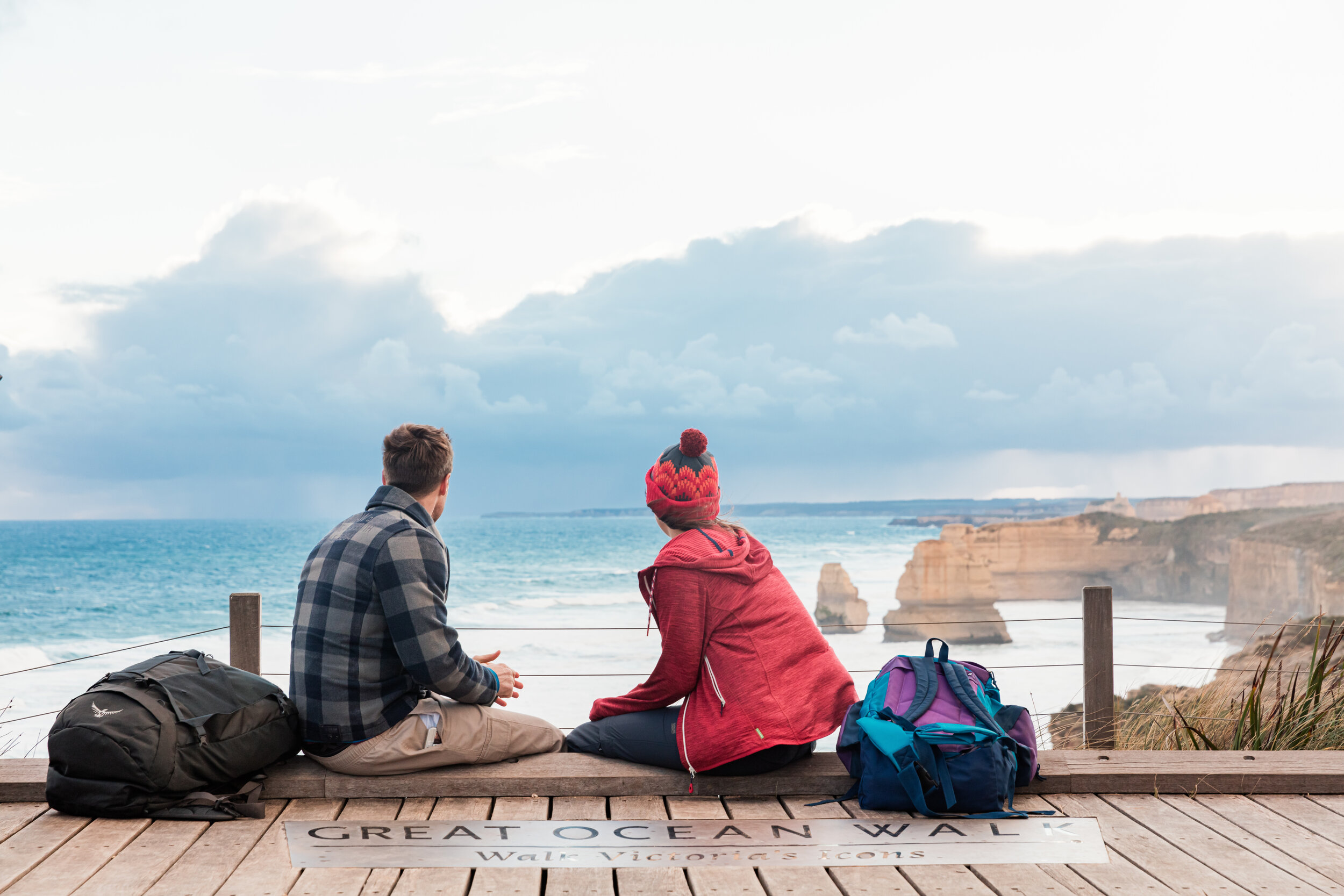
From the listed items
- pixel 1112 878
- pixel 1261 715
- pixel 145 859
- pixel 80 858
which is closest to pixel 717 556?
pixel 1112 878

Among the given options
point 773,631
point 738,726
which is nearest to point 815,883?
point 738,726

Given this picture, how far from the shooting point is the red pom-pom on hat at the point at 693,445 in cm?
293

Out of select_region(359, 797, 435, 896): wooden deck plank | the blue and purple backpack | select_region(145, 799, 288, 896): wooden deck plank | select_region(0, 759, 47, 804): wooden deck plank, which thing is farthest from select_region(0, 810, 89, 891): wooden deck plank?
the blue and purple backpack

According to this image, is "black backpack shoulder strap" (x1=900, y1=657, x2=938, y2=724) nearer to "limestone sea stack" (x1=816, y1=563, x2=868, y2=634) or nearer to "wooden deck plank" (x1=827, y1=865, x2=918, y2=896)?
"wooden deck plank" (x1=827, y1=865, x2=918, y2=896)

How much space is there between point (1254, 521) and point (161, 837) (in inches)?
1849

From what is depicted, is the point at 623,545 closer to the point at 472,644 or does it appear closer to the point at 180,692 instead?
the point at 472,644

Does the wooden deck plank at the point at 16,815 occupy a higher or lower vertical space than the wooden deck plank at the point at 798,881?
higher

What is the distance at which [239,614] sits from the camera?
373cm

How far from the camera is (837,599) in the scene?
2994cm

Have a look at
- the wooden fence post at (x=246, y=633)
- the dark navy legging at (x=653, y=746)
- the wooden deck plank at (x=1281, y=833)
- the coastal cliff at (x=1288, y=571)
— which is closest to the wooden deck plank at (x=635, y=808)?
the dark navy legging at (x=653, y=746)

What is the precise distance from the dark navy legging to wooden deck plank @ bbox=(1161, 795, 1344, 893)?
1.08 meters

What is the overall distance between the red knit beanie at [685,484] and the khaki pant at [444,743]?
2.61 feet

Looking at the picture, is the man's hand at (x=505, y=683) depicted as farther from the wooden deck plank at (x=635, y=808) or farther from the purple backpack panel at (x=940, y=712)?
the purple backpack panel at (x=940, y=712)

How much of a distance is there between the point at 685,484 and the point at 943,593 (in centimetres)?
3044
